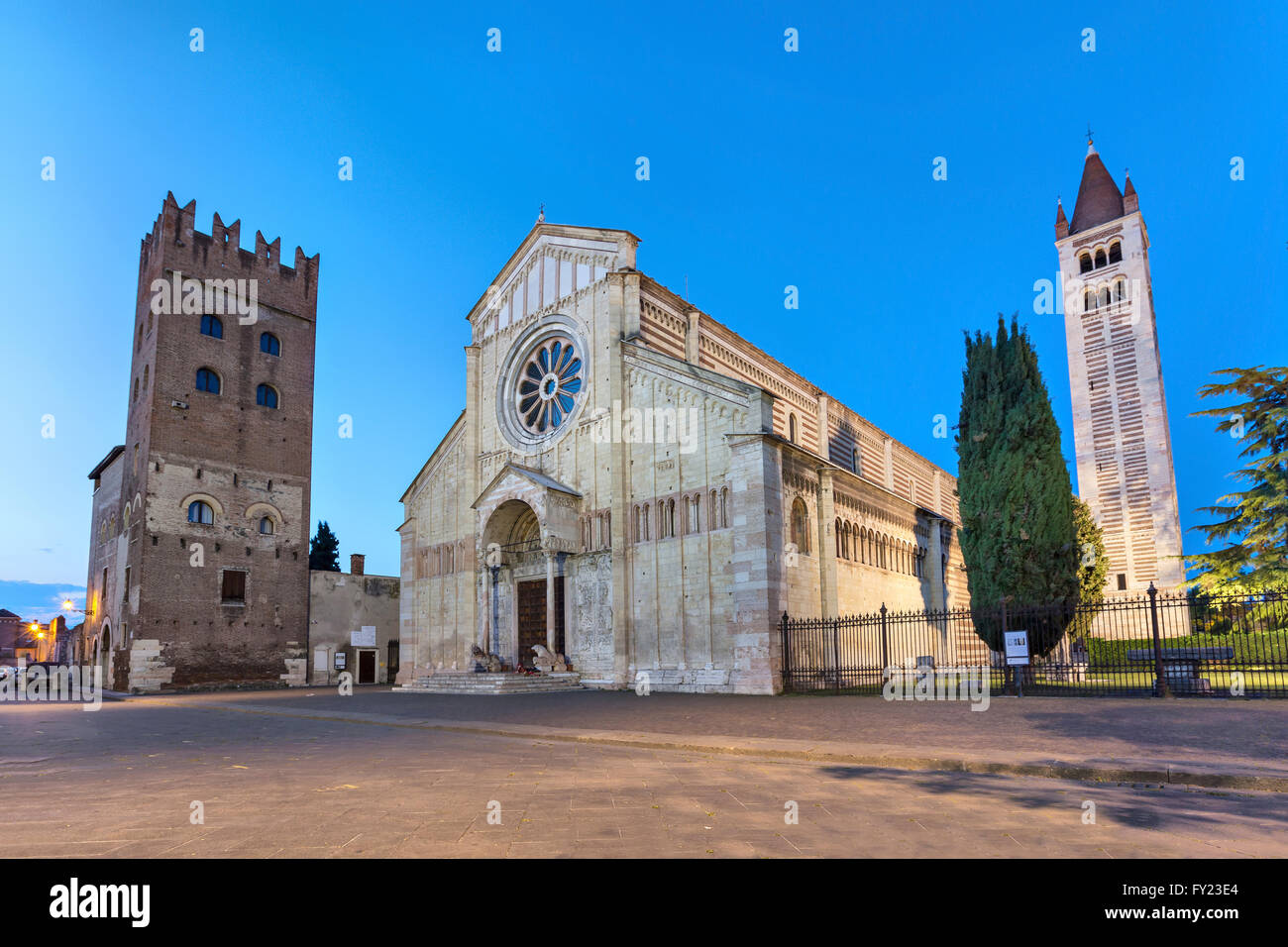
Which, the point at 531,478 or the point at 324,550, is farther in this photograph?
the point at 324,550

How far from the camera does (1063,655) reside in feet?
74.5

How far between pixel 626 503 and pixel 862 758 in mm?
16586

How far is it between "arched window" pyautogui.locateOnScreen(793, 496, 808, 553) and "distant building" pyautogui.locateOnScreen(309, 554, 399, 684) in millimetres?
25135

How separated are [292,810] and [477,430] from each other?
26.1 metres

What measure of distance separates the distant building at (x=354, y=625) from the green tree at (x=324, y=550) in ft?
69.5

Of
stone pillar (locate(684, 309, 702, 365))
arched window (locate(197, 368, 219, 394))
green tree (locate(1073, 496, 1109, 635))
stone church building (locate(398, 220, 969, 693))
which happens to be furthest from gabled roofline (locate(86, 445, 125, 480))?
green tree (locate(1073, 496, 1109, 635))

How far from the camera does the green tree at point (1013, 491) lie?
2155cm

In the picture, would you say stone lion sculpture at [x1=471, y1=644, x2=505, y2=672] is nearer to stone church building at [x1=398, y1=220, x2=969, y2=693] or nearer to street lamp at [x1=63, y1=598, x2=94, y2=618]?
stone church building at [x1=398, y1=220, x2=969, y2=693]

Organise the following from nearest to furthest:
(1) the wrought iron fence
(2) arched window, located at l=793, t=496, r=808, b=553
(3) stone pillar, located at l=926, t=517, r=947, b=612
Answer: (1) the wrought iron fence < (2) arched window, located at l=793, t=496, r=808, b=553 < (3) stone pillar, located at l=926, t=517, r=947, b=612

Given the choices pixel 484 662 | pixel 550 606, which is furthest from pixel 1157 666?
pixel 484 662

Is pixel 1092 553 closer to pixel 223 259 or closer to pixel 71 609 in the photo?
pixel 223 259

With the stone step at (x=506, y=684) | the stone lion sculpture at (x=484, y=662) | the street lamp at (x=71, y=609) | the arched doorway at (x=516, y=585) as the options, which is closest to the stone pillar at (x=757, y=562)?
the stone step at (x=506, y=684)

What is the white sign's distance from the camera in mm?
17516

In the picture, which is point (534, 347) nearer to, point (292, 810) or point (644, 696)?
point (644, 696)
